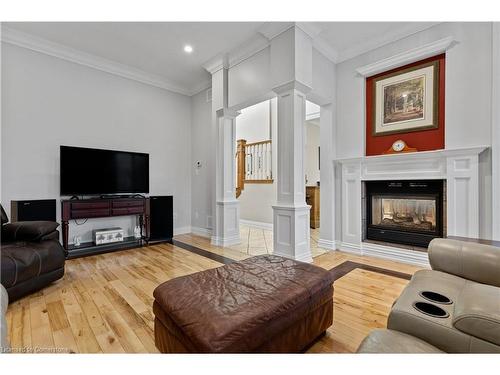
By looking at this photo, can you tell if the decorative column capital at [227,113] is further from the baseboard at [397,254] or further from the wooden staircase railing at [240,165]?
the baseboard at [397,254]

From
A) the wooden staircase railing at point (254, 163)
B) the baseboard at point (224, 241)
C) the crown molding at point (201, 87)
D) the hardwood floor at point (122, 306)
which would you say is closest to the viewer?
the hardwood floor at point (122, 306)

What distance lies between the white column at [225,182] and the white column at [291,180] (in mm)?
1165

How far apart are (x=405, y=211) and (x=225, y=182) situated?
2.67 metres

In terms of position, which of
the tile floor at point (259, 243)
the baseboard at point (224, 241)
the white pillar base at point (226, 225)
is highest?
the white pillar base at point (226, 225)

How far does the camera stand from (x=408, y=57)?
300 cm

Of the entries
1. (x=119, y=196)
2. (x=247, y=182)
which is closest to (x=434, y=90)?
(x=247, y=182)

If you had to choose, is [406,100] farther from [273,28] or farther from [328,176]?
[273,28]

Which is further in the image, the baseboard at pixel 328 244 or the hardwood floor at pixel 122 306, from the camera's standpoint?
the baseboard at pixel 328 244

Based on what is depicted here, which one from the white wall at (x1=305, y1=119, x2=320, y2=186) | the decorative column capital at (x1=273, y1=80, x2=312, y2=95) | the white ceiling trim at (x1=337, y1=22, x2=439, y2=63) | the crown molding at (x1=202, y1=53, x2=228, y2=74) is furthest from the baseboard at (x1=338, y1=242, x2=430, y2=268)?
the crown molding at (x1=202, y1=53, x2=228, y2=74)

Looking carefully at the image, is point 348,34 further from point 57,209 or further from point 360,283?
point 57,209

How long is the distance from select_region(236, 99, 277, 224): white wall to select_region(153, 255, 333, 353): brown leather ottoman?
13.1ft

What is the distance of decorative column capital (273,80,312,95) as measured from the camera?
294cm

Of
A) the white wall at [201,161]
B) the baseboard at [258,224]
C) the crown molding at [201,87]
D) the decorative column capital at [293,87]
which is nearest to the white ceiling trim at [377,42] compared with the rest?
the decorative column capital at [293,87]

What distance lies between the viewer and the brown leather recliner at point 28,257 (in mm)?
1939
